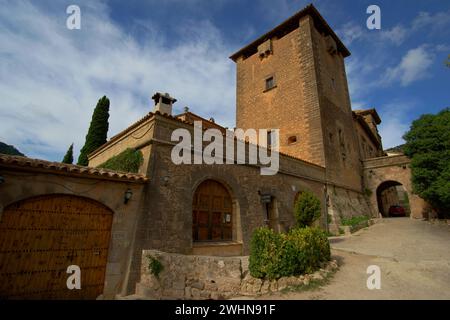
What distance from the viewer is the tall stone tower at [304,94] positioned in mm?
15688

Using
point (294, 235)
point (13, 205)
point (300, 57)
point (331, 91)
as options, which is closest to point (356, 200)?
point (331, 91)

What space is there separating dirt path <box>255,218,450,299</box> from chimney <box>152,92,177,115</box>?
654cm

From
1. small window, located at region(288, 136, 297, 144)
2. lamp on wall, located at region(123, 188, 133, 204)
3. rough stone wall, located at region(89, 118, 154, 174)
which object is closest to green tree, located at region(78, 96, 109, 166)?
rough stone wall, located at region(89, 118, 154, 174)

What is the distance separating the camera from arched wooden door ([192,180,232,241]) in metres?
8.04

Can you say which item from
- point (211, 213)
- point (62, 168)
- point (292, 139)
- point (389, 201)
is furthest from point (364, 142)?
point (62, 168)

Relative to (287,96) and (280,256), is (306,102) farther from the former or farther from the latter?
(280,256)

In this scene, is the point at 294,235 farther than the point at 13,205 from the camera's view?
Yes

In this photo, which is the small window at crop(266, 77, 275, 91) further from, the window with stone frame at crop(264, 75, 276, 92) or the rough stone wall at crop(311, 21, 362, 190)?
the rough stone wall at crop(311, 21, 362, 190)

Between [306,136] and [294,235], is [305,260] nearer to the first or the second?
[294,235]

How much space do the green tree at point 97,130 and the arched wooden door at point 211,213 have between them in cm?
1201

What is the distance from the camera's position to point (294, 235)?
6895mm

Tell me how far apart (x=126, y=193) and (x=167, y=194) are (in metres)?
1.22
